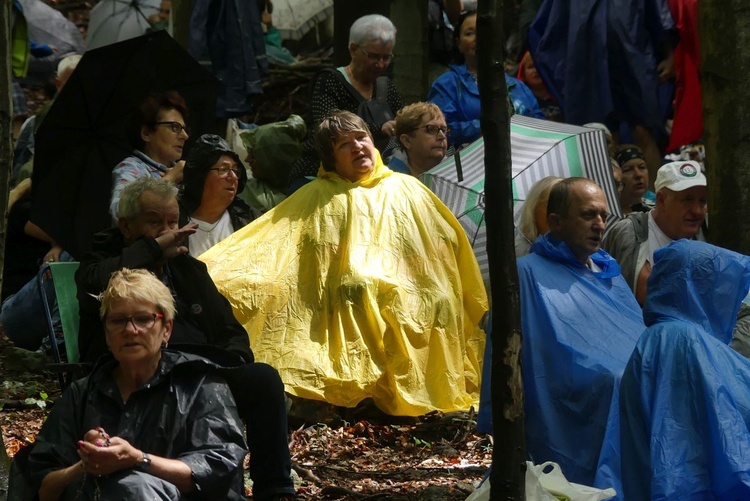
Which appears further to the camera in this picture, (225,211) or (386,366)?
(225,211)

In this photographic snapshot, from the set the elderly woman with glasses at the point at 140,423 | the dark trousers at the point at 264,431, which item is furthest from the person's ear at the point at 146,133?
the elderly woman with glasses at the point at 140,423

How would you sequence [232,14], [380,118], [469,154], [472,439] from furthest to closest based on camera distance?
[232,14]
[380,118]
[469,154]
[472,439]

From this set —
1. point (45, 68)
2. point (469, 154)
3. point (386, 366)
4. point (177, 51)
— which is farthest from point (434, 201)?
point (45, 68)

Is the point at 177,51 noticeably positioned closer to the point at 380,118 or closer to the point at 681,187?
the point at 380,118

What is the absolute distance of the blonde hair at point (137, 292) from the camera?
551 cm

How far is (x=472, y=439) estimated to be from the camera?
776 cm

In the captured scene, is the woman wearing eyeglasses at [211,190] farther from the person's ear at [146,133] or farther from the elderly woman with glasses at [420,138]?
the elderly woman with glasses at [420,138]

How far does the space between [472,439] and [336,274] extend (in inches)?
48.3

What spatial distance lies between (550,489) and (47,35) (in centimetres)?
1137

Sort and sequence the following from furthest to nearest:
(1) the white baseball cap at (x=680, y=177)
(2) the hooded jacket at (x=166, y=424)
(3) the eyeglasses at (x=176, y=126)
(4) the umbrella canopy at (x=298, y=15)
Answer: (4) the umbrella canopy at (x=298, y=15), (3) the eyeglasses at (x=176, y=126), (1) the white baseball cap at (x=680, y=177), (2) the hooded jacket at (x=166, y=424)

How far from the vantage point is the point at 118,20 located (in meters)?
14.3

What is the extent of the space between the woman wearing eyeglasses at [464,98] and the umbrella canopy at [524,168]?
0.95 m

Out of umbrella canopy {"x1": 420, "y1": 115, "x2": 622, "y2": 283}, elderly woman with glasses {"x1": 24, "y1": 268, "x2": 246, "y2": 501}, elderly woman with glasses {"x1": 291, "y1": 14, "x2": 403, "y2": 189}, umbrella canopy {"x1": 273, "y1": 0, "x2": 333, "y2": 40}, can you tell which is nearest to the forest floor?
umbrella canopy {"x1": 420, "y1": 115, "x2": 622, "y2": 283}

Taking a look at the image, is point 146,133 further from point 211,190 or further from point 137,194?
point 137,194
